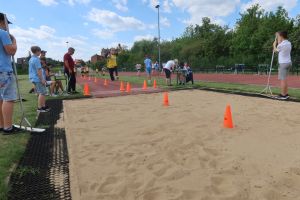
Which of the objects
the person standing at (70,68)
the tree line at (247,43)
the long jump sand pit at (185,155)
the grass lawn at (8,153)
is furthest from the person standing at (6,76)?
the tree line at (247,43)

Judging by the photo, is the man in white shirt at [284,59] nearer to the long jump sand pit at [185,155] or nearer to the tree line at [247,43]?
the long jump sand pit at [185,155]

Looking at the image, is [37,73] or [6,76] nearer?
[6,76]

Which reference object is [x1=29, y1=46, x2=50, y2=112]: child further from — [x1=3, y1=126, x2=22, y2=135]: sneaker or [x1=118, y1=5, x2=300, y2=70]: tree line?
[x1=118, y1=5, x2=300, y2=70]: tree line

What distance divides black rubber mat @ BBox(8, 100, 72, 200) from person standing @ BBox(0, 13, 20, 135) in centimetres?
61

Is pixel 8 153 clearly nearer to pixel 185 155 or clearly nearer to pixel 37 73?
pixel 185 155

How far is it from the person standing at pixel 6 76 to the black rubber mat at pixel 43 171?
615 mm

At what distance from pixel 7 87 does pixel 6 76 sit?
0.20 metres

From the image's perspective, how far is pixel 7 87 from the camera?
584cm

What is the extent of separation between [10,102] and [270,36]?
38073mm

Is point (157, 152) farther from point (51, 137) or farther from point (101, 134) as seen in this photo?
point (51, 137)

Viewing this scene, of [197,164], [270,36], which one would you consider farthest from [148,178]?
[270,36]

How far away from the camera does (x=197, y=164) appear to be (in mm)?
4215

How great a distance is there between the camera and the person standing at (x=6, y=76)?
5746 millimetres

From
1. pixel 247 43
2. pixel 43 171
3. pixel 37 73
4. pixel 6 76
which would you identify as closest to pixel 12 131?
pixel 6 76
